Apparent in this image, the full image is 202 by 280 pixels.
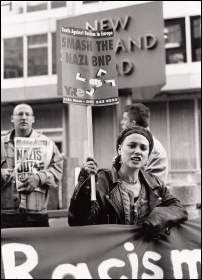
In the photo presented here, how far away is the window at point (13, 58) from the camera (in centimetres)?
1692

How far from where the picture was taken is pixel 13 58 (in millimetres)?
17234

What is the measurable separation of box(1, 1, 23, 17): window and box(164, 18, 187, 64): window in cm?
450

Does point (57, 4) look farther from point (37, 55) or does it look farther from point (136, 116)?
point (136, 116)

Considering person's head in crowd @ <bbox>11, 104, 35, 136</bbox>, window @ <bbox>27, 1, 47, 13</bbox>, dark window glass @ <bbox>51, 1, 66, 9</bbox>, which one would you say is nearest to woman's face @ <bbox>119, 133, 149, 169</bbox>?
person's head in crowd @ <bbox>11, 104, 35, 136</bbox>

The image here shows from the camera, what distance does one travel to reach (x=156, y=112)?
50.4 ft

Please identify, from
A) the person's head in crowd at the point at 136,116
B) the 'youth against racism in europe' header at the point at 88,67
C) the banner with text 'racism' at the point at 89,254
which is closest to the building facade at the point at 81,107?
the person's head in crowd at the point at 136,116

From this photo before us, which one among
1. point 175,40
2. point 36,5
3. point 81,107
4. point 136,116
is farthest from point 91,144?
point 36,5

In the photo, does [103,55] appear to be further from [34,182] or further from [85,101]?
[34,182]

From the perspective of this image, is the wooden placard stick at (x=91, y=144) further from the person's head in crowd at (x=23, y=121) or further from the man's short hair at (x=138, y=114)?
the person's head in crowd at (x=23, y=121)

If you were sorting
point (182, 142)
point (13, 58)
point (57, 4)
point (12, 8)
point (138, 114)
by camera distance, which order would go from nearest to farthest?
point (138, 114)
point (182, 142)
point (12, 8)
point (57, 4)
point (13, 58)

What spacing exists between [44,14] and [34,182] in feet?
41.2

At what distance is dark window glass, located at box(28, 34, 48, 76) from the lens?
16844 mm

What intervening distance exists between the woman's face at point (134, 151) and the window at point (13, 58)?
14.0 metres

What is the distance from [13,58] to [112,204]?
Answer: 48.0 ft
